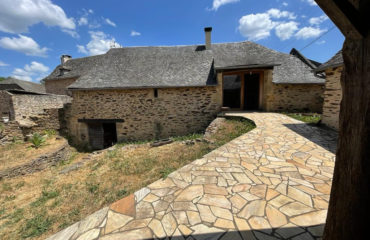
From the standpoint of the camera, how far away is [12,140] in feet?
28.3

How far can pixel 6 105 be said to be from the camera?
10.9 meters

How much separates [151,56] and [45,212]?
32.8 feet

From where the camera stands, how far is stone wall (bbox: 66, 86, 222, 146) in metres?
8.57

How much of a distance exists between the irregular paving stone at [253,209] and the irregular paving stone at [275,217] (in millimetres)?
68

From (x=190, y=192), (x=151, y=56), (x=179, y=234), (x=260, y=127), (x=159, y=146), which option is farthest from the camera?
(x=151, y=56)

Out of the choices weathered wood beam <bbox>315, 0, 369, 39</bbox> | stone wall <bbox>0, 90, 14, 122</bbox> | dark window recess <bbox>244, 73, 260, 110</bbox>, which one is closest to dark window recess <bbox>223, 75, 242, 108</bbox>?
dark window recess <bbox>244, 73, 260, 110</bbox>

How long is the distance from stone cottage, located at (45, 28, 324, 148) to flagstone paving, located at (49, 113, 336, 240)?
18.1ft

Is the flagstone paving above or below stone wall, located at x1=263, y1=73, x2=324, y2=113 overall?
below

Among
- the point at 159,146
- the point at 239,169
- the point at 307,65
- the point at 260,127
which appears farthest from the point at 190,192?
the point at 307,65

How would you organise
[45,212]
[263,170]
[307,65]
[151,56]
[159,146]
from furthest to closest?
[151,56]
[307,65]
[159,146]
[45,212]
[263,170]

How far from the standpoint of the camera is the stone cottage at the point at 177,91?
841 cm

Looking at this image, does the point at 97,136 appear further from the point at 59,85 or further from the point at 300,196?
the point at 59,85

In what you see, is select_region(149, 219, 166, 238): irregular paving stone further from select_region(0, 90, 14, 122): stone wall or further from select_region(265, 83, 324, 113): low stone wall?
select_region(0, 90, 14, 122): stone wall

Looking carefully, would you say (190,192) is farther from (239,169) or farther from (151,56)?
(151,56)
